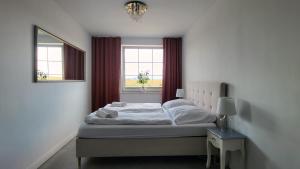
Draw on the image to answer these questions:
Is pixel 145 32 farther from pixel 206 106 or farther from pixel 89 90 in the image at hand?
pixel 206 106

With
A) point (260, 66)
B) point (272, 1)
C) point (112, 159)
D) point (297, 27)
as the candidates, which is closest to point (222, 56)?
point (260, 66)

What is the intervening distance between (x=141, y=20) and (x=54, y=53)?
180 centimetres

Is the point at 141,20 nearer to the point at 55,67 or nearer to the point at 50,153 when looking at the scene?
the point at 55,67

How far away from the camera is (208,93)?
10.8 ft

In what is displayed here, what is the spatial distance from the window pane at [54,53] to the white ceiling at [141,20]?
74 centimetres

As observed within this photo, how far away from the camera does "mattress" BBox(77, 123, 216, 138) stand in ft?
8.75

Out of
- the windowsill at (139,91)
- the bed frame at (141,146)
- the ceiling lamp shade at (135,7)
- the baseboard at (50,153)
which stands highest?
the ceiling lamp shade at (135,7)

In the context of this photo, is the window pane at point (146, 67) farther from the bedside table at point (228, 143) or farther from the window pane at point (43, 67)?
the bedside table at point (228, 143)

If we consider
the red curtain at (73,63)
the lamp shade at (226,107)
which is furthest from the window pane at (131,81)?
the lamp shade at (226,107)

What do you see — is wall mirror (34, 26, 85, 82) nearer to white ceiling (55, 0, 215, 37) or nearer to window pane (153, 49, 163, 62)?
white ceiling (55, 0, 215, 37)

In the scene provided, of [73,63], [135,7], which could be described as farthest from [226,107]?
[73,63]

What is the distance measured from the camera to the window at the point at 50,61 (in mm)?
2820

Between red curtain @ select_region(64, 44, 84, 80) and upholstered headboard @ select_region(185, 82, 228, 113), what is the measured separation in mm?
2488

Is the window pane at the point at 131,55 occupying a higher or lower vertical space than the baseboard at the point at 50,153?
higher
